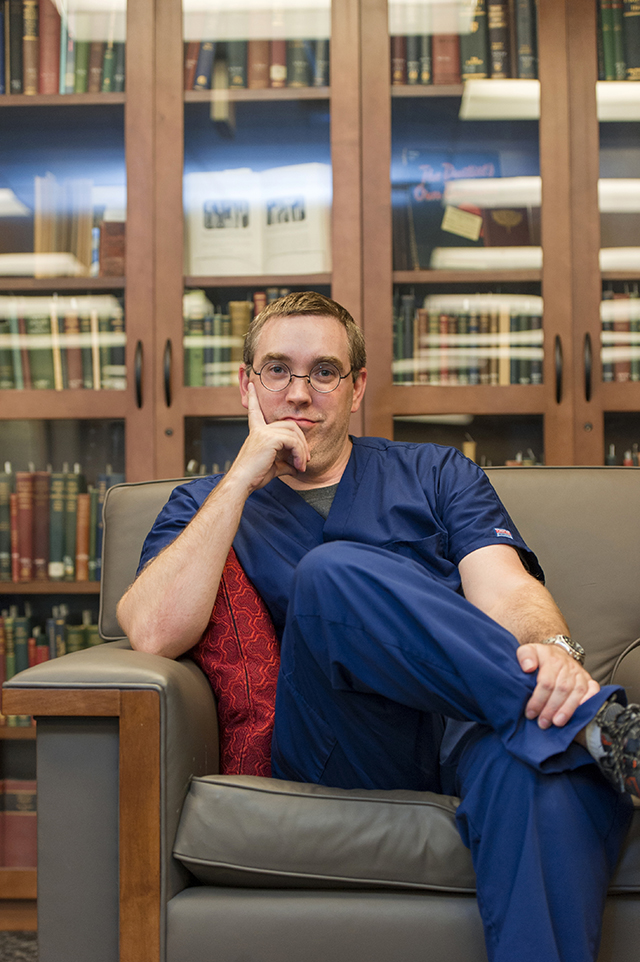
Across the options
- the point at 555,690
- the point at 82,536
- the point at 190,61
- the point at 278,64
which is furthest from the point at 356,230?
the point at 555,690

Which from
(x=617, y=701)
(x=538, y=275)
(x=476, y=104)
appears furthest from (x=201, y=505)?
(x=476, y=104)

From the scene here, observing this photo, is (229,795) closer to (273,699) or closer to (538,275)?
(273,699)

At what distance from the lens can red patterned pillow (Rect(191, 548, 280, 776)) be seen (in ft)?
3.84

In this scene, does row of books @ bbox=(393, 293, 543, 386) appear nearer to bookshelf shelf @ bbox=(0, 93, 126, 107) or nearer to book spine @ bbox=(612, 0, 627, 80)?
book spine @ bbox=(612, 0, 627, 80)

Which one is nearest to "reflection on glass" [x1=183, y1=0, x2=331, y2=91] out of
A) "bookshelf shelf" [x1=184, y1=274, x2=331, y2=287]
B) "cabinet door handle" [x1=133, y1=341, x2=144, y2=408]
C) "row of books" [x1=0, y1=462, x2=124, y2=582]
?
"bookshelf shelf" [x1=184, y1=274, x2=331, y2=287]

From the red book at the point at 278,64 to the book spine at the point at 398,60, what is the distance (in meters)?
0.29

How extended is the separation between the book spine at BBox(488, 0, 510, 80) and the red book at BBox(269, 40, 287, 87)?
0.55 meters

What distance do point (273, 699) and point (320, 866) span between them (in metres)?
0.27

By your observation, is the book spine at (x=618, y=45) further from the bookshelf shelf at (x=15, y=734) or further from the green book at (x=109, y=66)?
the bookshelf shelf at (x=15, y=734)

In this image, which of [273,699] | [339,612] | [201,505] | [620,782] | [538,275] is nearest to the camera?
[620,782]

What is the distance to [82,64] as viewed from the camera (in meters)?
2.13

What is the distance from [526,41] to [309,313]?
3.93ft

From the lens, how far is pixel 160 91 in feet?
6.82

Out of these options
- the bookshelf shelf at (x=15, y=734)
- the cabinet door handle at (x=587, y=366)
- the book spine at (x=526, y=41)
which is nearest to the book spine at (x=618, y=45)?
the book spine at (x=526, y=41)
